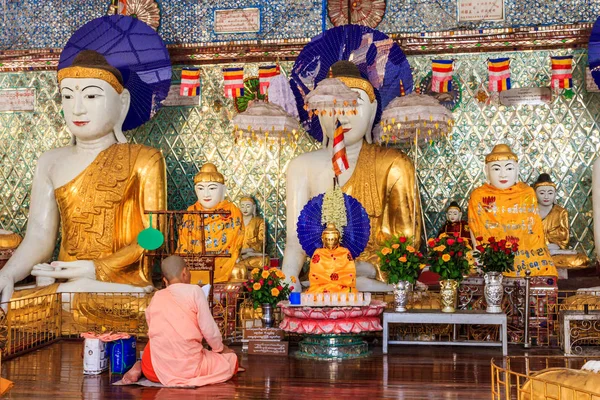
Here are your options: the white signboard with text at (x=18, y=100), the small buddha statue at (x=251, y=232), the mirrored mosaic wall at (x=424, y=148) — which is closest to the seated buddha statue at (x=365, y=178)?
the mirrored mosaic wall at (x=424, y=148)

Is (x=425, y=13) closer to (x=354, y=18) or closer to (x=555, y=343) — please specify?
(x=354, y=18)

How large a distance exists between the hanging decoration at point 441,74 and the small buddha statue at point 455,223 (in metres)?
1.20

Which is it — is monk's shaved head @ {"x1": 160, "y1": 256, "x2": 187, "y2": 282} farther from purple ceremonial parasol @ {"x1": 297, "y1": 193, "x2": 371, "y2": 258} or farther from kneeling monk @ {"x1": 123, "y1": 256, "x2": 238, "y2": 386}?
purple ceremonial parasol @ {"x1": 297, "y1": 193, "x2": 371, "y2": 258}

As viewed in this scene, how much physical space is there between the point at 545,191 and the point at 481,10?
2.07 metres

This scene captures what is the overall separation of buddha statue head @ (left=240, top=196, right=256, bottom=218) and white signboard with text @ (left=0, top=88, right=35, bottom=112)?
2.76 meters

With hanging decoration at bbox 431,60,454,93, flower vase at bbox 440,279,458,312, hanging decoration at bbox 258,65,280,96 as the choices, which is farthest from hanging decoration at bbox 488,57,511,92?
flower vase at bbox 440,279,458,312

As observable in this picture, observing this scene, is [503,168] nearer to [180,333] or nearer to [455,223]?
[455,223]

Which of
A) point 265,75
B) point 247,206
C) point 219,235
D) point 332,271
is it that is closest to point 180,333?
point 332,271

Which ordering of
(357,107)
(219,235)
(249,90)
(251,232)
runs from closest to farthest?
1. (357,107)
2. (219,235)
3. (251,232)
4. (249,90)

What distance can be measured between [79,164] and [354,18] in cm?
330

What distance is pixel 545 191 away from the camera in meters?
8.70

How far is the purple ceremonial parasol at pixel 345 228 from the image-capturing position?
24.2ft

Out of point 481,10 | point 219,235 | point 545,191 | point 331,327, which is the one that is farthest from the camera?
point 481,10

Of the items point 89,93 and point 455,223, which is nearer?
point 89,93
